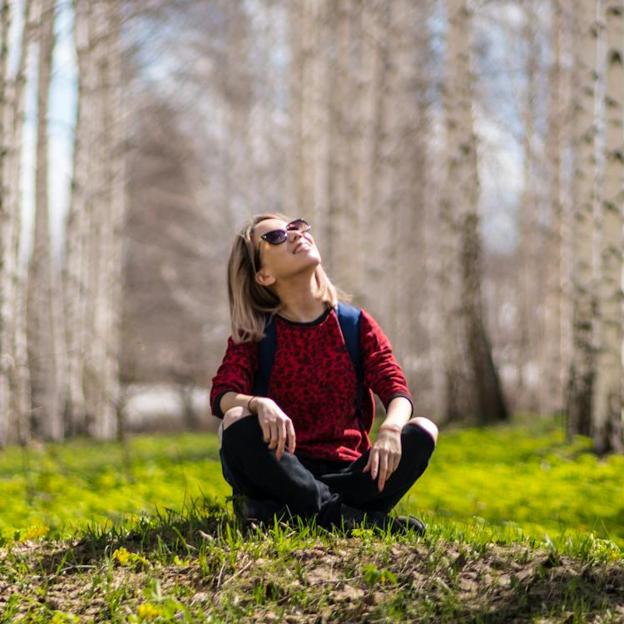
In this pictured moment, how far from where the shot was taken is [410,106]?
1852cm

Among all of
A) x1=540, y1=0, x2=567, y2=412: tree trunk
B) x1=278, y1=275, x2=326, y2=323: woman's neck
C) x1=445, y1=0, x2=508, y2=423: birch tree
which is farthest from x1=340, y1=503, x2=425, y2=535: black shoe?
x1=540, y1=0, x2=567, y2=412: tree trunk

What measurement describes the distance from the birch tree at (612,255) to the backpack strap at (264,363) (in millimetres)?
4286

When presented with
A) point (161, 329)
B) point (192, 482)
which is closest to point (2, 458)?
point (192, 482)

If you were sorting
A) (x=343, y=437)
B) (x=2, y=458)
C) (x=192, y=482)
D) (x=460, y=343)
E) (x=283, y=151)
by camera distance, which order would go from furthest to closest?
(x=283, y=151)
(x=460, y=343)
(x=2, y=458)
(x=192, y=482)
(x=343, y=437)

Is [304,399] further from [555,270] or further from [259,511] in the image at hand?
[555,270]

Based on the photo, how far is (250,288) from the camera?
402 cm

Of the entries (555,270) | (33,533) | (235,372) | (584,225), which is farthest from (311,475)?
(555,270)

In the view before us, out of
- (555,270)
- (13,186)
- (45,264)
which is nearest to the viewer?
(13,186)

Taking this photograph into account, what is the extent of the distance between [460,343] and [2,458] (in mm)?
5125

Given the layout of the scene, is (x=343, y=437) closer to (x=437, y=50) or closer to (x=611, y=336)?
(x=611, y=336)

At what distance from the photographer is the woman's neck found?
3.95 meters

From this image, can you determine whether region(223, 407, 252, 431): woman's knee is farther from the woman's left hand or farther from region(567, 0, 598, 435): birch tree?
region(567, 0, 598, 435): birch tree

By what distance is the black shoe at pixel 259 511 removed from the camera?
3646 millimetres

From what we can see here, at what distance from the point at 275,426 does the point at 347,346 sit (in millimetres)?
597
